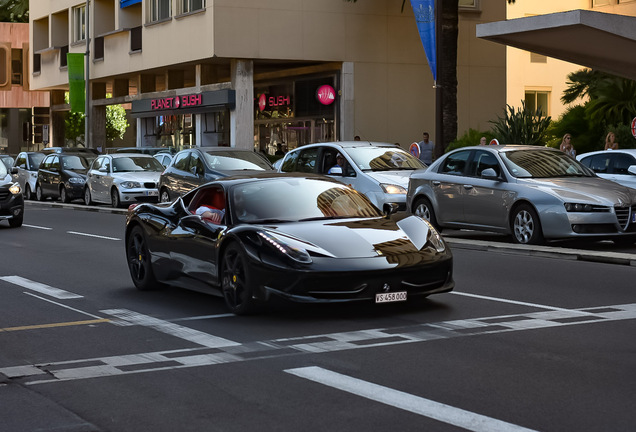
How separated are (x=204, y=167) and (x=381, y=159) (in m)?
4.96

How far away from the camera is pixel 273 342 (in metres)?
8.91

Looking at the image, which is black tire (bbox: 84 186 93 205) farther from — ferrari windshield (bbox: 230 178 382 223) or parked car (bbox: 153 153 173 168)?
ferrari windshield (bbox: 230 178 382 223)

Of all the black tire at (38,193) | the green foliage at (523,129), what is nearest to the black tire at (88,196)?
the black tire at (38,193)

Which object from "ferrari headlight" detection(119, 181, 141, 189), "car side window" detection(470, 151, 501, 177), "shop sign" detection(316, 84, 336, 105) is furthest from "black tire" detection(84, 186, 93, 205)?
"car side window" detection(470, 151, 501, 177)

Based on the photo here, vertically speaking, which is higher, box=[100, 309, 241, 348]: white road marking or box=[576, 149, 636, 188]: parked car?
box=[576, 149, 636, 188]: parked car

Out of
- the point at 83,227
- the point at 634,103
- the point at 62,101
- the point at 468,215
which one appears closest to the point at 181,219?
the point at 468,215

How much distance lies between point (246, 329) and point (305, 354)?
1.30 metres

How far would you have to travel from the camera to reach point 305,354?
8352 millimetres

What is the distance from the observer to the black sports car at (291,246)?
9836mm

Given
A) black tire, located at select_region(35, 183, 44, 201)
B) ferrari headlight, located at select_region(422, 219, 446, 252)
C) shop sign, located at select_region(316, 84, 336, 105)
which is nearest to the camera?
ferrari headlight, located at select_region(422, 219, 446, 252)

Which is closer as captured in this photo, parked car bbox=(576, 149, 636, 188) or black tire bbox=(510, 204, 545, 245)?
black tire bbox=(510, 204, 545, 245)

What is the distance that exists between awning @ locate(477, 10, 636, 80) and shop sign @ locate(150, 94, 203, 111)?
19781mm

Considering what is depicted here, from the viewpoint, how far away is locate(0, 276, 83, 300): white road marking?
39.8ft

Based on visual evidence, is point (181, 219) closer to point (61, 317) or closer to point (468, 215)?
point (61, 317)
